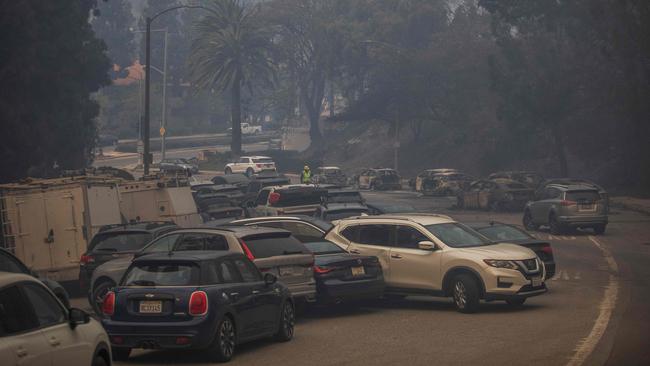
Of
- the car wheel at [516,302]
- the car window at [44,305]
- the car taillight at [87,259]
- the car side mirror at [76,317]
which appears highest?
the car window at [44,305]

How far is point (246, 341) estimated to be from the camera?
49.6ft

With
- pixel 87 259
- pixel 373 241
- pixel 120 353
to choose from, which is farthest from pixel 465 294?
pixel 87 259

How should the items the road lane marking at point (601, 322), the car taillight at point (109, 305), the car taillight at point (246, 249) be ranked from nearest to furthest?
the road lane marking at point (601, 322) → the car taillight at point (109, 305) → the car taillight at point (246, 249)

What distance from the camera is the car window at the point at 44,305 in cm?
941

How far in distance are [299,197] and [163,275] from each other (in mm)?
20087

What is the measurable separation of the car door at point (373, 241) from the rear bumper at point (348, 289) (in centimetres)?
110

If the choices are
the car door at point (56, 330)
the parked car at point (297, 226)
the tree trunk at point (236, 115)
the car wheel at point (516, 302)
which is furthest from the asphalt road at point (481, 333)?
the tree trunk at point (236, 115)

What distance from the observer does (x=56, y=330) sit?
378 inches

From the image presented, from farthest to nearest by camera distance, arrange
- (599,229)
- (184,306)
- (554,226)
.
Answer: (554,226) → (599,229) → (184,306)

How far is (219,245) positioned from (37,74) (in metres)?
26.2

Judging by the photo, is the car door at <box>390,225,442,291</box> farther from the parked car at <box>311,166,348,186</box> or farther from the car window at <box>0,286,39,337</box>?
the parked car at <box>311,166,348,186</box>

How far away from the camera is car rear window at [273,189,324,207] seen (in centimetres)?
3447

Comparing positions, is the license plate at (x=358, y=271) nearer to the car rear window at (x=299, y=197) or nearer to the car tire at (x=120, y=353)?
the car tire at (x=120, y=353)

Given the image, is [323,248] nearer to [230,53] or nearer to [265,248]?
[265,248]
